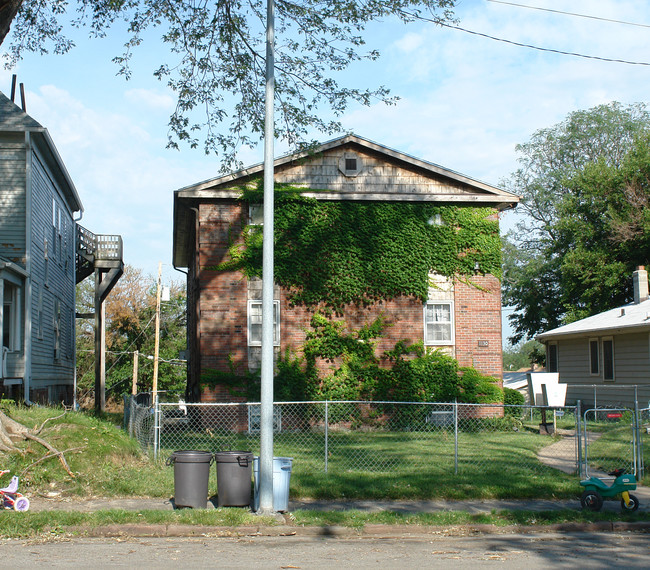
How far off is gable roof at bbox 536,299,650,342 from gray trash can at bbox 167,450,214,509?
58.1 ft

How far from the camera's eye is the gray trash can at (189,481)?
33.4 feet

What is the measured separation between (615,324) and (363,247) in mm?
10452

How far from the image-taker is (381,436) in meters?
19.2

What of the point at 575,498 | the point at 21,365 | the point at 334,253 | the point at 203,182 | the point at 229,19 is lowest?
the point at 575,498

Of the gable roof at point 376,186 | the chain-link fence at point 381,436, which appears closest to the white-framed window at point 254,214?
the gable roof at point 376,186

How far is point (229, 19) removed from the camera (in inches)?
670

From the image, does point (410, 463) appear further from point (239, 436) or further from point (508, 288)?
point (508, 288)

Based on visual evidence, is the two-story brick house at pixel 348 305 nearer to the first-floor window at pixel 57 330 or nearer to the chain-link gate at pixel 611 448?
the chain-link gate at pixel 611 448

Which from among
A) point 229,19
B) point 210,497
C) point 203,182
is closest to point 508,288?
point 203,182

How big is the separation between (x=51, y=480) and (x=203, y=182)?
1152 cm

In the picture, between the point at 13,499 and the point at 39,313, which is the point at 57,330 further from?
the point at 13,499

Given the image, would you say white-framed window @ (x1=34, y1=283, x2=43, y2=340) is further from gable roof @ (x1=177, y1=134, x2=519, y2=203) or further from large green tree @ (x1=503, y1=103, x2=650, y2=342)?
large green tree @ (x1=503, y1=103, x2=650, y2=342)

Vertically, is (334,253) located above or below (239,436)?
above

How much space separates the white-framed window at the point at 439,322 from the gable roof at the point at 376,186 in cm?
330
